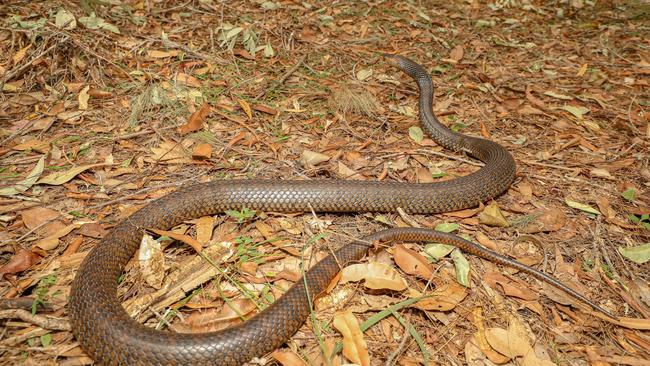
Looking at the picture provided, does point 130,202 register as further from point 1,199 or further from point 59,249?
point 1,199

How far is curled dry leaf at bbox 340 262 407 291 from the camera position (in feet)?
12.2

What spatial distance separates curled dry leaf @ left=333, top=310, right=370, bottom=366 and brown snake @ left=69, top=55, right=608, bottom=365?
1.09ft

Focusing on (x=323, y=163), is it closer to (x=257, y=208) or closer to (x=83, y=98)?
(x=257, y=208)

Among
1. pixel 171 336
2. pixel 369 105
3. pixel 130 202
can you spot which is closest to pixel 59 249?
pixel 130 202

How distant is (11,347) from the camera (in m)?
3.17

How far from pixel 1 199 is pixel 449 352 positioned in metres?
5.10

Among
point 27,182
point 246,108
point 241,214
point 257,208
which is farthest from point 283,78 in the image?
point 27,182

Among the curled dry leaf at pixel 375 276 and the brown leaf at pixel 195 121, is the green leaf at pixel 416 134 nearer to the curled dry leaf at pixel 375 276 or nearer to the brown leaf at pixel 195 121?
the curled dry leaf at pixel 375 276

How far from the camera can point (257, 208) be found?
4.73 metres

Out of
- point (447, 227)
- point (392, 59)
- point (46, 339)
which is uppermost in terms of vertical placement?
point (392, 59)

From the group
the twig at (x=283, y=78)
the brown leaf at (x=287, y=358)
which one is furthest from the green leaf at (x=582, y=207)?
the twig at (x=283, y=78)

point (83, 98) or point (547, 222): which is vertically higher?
point (83, 98)

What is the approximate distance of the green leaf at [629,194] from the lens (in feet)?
16.6

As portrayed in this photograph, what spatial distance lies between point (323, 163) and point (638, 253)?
3.87 meters
